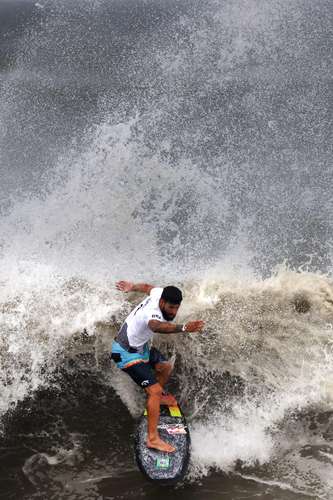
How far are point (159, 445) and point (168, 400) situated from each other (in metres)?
0.67

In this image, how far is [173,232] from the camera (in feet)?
30.4

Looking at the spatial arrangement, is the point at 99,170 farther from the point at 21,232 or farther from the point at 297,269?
the point at 297,269

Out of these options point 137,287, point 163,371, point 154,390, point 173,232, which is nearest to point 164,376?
point 163,371

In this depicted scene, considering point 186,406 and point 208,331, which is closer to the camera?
point 186,406

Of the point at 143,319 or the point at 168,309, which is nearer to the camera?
the point at 168,309

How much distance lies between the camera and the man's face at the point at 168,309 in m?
6.25

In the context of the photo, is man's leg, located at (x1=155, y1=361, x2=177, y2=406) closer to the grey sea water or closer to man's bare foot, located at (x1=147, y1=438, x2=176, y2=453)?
the grey sea water

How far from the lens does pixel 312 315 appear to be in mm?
8180

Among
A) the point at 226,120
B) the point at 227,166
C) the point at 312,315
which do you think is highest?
the point at 226,120

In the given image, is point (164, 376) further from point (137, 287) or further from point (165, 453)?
point (137, 287)

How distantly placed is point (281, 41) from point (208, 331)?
5.98 meters

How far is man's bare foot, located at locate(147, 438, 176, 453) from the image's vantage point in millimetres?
6484

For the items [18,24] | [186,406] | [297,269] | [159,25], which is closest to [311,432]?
[186,406]

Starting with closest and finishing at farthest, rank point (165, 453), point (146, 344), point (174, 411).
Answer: point (165, 453) < point (146, 344) < point (174, 411)
